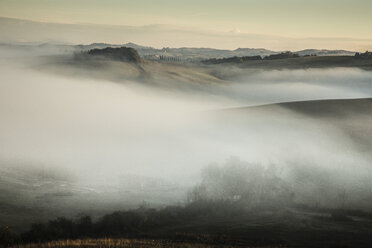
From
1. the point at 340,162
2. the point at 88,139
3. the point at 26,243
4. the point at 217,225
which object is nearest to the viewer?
the point at 26,243

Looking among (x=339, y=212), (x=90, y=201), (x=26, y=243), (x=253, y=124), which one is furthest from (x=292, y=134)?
(x=26, y=243)

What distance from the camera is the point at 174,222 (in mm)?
93188

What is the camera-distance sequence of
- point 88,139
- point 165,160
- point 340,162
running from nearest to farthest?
point 340,162 < point 165,160 < point 88,139

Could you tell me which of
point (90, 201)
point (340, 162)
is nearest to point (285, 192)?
point (340, 162)

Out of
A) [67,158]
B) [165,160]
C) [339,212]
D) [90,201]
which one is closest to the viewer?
[339,212]

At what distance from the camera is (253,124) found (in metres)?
164

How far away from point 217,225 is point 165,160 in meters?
59.7

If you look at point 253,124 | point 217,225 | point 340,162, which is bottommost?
point 217,225

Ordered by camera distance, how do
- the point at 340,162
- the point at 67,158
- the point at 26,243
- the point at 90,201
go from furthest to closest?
the point at 67,158, the point at 340,162, the point at 90,201, the point at 26,243

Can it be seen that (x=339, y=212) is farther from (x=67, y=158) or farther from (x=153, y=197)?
(x=67, y=158)

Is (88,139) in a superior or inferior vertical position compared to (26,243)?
superior

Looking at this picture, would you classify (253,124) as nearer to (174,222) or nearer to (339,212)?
(339,212)

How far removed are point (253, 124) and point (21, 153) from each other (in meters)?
74.3

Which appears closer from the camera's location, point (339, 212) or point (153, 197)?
point (339, 212)
